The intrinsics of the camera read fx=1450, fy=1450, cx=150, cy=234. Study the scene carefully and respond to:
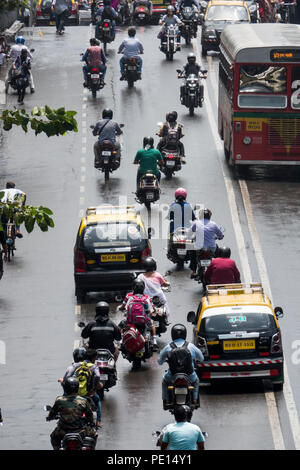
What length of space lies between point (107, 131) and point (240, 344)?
15690 millimetres

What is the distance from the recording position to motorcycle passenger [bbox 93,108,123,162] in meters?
35.8

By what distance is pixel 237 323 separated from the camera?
20.9m

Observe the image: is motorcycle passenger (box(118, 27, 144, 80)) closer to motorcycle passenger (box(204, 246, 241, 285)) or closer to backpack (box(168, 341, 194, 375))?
motorcycle passenger (box(204, 246, 241, 285))

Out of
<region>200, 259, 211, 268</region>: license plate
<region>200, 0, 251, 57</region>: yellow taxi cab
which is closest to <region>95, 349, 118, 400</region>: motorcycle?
<region>200, 259, 211, 268</region>: license plate

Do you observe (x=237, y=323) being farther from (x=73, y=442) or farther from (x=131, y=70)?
(x=131, y=70)

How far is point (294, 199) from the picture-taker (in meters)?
34.4

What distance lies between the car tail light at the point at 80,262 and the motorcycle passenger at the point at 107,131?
32.5 feet

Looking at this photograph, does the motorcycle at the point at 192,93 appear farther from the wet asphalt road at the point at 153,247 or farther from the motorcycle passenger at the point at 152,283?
the motorcycle passenger at the point at 152,283

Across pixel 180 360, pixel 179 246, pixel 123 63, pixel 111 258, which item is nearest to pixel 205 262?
pixel 179 246

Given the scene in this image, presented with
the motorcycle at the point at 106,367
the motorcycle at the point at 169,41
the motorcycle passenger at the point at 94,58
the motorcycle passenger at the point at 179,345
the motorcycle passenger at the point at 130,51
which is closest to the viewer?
the motorcycle passenger at the point at 179,345

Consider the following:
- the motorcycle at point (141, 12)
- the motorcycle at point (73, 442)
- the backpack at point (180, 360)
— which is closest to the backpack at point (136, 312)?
the backpack at point (180, 360)

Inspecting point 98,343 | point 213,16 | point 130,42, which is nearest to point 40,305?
point 98,343

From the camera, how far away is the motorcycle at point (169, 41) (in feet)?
167
